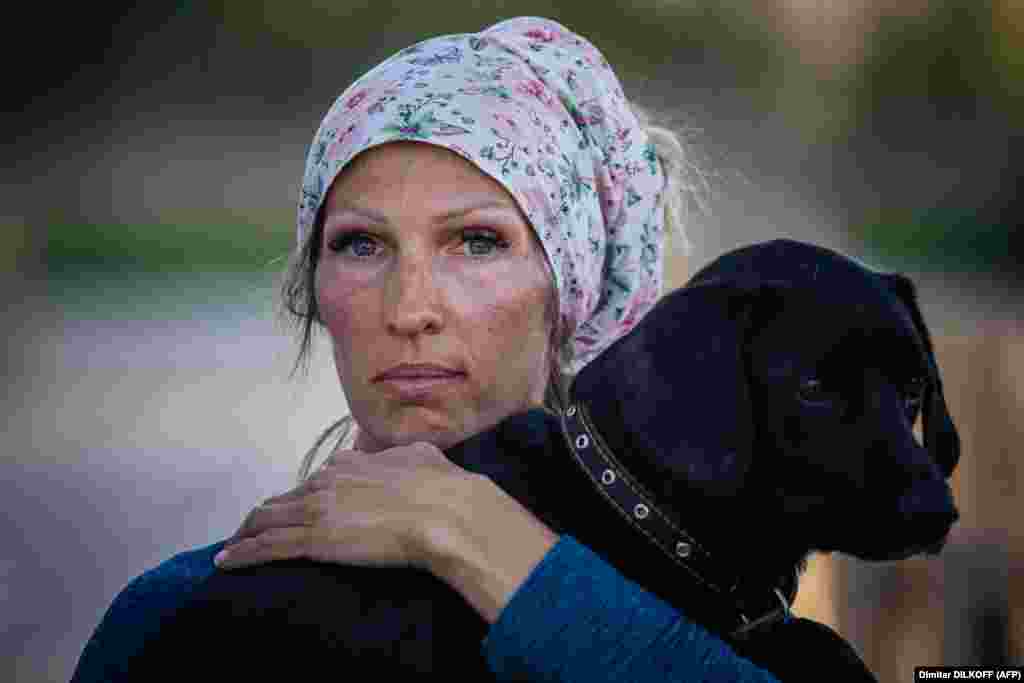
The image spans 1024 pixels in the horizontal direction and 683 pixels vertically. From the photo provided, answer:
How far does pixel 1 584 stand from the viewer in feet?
15.7

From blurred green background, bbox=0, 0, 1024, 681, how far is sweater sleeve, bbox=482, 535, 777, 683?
298cm

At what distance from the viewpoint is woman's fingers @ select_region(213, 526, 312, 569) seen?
1.81 meters

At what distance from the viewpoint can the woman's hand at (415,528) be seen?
1752mm

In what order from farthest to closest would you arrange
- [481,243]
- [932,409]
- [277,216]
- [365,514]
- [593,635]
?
[277,216] < [481,243] < [932,409] < [365,514] < [593,635]

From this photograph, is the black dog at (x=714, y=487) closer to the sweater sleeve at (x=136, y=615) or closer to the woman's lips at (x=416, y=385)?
the sweater sleeve at (x=136, y=615)

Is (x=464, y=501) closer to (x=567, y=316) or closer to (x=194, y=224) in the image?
(x=567, y=316)

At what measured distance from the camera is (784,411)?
177 cm

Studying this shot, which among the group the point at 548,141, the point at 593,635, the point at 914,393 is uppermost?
the point at 548,141

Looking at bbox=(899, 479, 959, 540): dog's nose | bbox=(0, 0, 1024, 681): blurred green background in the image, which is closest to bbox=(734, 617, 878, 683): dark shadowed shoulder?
bbox=(899, 479, 959, 540): dog's nose

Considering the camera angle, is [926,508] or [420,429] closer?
[926,508]

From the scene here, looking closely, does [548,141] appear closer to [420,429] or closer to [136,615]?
[420,429]

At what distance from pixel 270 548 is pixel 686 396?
1.97 ft

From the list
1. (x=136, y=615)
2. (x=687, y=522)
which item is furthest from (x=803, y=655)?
(x=136, y=615)

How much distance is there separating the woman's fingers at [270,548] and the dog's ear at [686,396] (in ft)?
1.41
